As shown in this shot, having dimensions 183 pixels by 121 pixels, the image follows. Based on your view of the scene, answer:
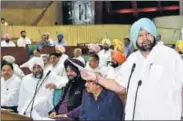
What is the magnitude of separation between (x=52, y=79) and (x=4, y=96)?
0.64 m

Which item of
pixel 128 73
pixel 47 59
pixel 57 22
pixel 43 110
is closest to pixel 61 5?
pixel 57 22

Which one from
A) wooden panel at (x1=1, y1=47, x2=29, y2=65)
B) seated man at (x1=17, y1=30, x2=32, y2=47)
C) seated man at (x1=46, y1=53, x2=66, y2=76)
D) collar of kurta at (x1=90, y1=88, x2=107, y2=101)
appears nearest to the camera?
collar of kurta at (x1=90, y1=88, x2=107, y2=101)

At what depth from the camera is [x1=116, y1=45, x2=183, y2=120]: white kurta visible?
2.91 m

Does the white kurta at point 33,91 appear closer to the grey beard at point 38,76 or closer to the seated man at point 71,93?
the grey beard at point 38,76

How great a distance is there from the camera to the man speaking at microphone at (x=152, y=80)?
291cm

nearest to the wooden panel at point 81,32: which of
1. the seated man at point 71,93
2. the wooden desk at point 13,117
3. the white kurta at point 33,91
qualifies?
the white kurta at point 33,91

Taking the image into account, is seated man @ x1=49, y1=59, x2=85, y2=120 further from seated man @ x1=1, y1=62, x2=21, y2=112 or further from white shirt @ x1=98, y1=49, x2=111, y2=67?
white shirt @ x1=98, y1=49, x2=111, y2=67

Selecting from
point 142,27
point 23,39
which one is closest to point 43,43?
point 23,39

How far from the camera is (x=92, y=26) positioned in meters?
16.8

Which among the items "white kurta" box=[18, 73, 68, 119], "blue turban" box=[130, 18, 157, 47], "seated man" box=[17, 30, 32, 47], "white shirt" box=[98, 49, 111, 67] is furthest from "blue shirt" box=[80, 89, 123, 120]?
"seated man" box=[17, 30, 32, 47]

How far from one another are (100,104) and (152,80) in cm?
59

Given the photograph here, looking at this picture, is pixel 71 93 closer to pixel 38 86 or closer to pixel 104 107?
pixel 38 86

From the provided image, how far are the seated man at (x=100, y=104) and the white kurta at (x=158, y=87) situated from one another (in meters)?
0.33

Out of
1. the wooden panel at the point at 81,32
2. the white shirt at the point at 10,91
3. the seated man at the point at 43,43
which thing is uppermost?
the wooden panel at the point at 81,32
